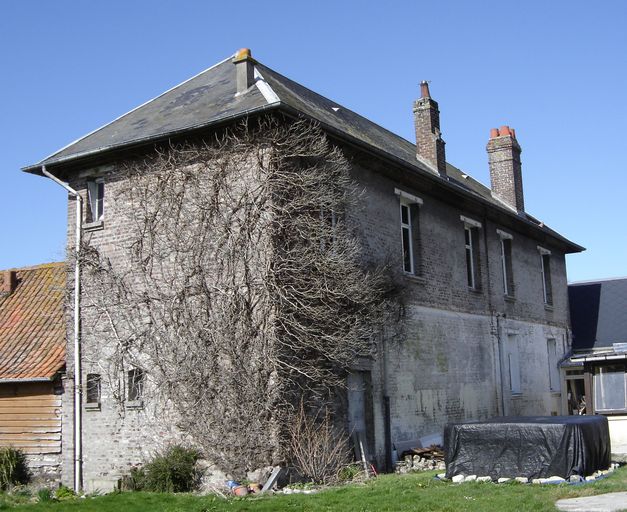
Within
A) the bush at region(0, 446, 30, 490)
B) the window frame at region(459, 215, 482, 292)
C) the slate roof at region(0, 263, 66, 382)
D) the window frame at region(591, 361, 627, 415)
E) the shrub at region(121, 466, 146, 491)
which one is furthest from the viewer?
the window frame at region(459, 215, 482, 292)

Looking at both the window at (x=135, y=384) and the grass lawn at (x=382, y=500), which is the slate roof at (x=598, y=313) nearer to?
the grass lawn at (x=382, y=500)

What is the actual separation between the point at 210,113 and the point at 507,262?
41.2 ft

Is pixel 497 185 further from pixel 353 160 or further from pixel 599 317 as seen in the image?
pixel 353 160

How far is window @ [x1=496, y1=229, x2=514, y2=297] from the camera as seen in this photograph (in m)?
25.0

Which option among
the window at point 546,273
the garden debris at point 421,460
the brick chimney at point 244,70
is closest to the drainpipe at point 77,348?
the brick chimney at point 244,70

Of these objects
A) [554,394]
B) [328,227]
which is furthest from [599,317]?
[328,227]

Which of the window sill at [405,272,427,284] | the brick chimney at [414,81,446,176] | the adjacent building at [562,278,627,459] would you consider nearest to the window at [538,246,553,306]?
the adjacent building at [562,278,627,459]

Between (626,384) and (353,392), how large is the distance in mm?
9890

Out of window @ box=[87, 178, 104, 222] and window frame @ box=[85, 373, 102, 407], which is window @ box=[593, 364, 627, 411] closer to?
window frame @ box=[85, 373, 102, 407]

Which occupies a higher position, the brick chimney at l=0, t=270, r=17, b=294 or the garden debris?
the brick chimney at l=0, t=270, r=17, b=294

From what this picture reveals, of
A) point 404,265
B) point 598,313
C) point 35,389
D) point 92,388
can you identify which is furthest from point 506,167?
point 35,389

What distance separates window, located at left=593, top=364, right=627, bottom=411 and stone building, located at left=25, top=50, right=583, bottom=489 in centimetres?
240

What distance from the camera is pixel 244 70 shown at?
17219 millimetres

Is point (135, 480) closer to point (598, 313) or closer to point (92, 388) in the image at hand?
point (92, 388)
